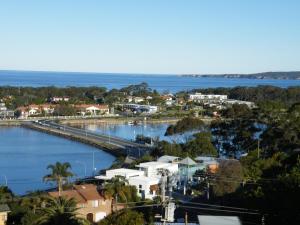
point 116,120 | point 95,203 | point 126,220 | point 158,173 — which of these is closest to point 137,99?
point 116,120

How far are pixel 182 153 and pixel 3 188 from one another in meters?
9.38

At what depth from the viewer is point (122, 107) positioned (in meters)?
58.9

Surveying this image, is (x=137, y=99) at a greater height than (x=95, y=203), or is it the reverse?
(x=95, y=203)

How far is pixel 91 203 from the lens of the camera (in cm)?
1343

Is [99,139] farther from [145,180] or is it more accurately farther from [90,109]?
[90,109]

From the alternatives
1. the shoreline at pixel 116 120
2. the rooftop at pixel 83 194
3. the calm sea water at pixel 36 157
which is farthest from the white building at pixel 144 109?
the rooftop at pixel 83 194

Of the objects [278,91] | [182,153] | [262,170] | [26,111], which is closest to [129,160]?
[182,153]

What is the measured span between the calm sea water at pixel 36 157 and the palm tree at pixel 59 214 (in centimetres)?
874

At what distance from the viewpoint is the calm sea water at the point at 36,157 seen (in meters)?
21.8

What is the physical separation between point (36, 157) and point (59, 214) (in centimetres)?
1908

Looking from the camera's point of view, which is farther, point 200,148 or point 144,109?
point 144,109

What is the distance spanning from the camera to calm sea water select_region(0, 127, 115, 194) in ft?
71.4

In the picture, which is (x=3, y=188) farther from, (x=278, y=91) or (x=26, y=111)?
(x=278, y=91)

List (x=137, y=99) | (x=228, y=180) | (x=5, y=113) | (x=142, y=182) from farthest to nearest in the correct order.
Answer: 1. (x=137, y=99)
2. (x=5, y=113)
3. (x=142, y=182)
4. (x=228, y=180)
